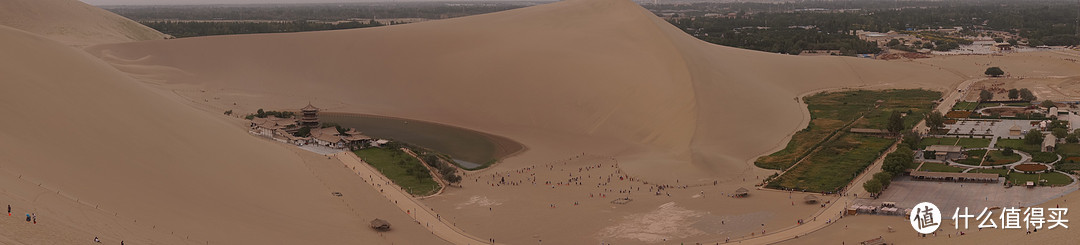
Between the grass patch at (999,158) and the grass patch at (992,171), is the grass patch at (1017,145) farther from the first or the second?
the grass patch at (992,171)

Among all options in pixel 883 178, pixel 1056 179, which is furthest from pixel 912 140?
pixel 883 178

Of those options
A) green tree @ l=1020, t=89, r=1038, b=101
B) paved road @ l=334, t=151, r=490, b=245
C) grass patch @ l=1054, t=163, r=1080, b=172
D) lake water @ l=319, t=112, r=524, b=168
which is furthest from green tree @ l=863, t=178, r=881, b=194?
green tree @ l=1020, t=89, r=1038, b=101

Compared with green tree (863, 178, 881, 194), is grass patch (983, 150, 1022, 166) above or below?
below

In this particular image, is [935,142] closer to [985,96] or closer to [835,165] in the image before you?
[835,165]

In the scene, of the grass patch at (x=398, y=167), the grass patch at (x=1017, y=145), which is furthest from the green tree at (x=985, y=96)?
the grass patch at (x=398, y=167)

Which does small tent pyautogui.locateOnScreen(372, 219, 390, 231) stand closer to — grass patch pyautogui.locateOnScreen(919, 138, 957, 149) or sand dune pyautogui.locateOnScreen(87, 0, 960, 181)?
sand dune pyautogui.locateOnScreen(87, 0, 960, 181)

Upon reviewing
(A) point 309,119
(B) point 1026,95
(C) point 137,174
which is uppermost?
(C) point 137,174
